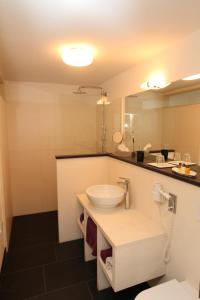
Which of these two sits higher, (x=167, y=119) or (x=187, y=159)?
(x=167, y=119)

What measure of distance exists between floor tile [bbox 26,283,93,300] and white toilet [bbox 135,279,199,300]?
0.71 meters

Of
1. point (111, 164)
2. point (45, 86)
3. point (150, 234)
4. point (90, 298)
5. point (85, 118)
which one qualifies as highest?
point (45, 86)

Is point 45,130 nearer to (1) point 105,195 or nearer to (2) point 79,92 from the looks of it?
(2) point 79,92

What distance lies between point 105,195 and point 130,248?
2.70 ft

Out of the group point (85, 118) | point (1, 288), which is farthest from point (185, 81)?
point (1, 288)

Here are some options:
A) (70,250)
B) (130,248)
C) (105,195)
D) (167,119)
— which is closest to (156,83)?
(167,119)

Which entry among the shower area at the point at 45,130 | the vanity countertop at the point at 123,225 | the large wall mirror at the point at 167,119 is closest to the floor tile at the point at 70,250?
the vanity countertop at the point at 123,225

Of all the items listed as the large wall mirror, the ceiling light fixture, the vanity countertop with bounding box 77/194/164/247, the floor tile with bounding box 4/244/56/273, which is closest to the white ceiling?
the ceiling light fixture

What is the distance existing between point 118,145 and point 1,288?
1975 millimetres

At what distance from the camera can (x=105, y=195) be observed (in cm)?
217

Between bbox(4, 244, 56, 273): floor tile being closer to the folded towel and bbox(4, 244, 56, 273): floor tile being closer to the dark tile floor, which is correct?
the dark tile floor

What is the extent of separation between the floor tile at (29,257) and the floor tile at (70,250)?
69 mm

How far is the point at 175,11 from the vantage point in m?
1.26

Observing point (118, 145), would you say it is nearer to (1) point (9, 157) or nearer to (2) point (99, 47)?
(2) point (99, 47)
